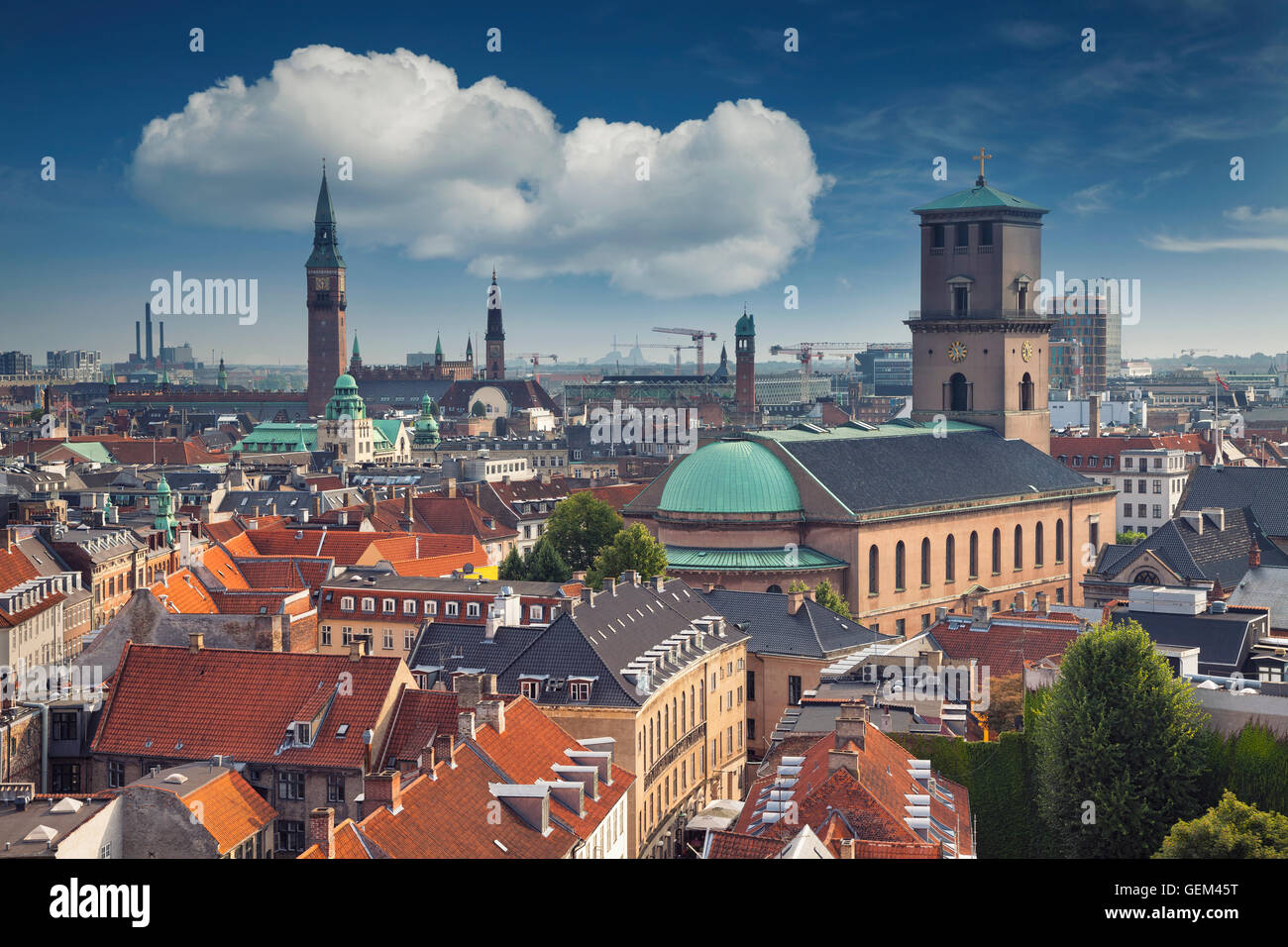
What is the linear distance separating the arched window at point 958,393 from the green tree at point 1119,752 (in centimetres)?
5760

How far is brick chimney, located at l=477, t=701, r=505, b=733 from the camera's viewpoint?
1344 inches

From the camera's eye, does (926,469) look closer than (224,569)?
No

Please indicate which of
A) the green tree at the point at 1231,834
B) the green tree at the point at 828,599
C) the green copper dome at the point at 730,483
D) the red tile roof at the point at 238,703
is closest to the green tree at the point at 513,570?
the green copper dome at the point at 730,483

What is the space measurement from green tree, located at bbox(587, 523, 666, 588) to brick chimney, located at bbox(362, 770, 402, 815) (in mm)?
40067

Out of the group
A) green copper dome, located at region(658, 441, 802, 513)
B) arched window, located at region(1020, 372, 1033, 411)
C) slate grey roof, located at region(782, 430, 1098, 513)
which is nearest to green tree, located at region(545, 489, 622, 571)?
green copper dome, located at region(658, 441, 802, 513)

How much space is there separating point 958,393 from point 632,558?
32.3m

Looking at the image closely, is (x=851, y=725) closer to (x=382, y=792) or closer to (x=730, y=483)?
(x=382, y=792)

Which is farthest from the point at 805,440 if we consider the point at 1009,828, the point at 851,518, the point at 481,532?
the point at 1009,828

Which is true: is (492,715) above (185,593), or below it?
below

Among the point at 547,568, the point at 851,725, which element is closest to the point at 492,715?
the point at 851,725

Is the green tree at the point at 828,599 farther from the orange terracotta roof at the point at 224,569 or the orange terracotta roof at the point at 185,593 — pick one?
the orange terracotta roof at the point at 185,593

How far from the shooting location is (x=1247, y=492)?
78.0m

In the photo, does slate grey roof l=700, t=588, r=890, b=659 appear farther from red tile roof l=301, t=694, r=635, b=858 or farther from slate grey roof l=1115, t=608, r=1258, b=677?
red tile roof l=301, t=694, r=635, b=858

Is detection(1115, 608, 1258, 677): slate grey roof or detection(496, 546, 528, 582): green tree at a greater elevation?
detection(1115, 608, 1258, 677): slate grey roof
